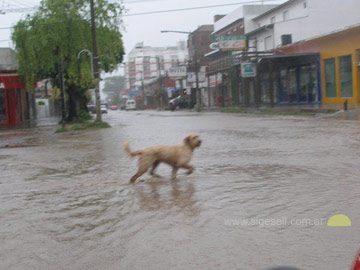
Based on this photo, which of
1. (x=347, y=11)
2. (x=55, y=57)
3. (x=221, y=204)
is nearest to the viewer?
(x=221, y=204)

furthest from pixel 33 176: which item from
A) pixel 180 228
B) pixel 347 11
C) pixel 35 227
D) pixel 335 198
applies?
pixel 347 11

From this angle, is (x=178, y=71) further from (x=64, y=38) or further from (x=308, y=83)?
(x=64, y=38)

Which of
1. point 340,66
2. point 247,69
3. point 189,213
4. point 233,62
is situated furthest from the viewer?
point 233,62

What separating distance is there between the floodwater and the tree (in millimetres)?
17775

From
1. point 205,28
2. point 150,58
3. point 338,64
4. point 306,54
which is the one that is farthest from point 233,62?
point 150,58

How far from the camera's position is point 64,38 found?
2819 cm

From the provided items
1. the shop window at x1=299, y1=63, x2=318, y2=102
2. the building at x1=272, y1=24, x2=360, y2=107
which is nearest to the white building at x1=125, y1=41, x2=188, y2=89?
the shop window at x1=299, y1=63, x2=318, y2=102

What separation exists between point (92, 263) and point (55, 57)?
83.1 ft

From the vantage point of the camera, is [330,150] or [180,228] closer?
[180,228]

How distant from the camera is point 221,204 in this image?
660 centimetres

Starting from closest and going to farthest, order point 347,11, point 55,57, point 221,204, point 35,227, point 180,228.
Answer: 1. point 180,228
2. point 35,227
3. point 221,204
4. point 55,57
5. point 347,11

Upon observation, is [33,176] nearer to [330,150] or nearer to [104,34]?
[330,150]

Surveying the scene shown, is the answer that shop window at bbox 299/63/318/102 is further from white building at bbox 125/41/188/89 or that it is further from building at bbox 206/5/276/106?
white building at bbox 125/41/188/89

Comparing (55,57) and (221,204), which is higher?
(55,57)
